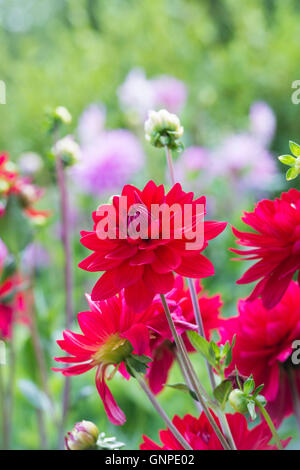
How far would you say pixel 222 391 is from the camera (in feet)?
0.60

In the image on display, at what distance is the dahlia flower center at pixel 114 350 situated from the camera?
19 cm

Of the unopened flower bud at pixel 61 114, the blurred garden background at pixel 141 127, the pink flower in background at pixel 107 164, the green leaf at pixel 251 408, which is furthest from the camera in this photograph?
the pink flower in background at pixel 107 164

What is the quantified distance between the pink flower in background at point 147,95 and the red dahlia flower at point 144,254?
69cm

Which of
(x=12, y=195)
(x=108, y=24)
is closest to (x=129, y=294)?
(x=12, y=195)

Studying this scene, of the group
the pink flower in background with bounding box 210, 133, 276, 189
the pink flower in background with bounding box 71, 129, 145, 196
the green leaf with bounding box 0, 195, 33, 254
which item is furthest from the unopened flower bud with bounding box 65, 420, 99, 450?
the pink flower in background with bounding box 210, 133, 276, 189

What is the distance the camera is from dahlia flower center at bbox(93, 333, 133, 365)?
19 cm

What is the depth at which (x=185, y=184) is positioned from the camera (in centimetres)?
94

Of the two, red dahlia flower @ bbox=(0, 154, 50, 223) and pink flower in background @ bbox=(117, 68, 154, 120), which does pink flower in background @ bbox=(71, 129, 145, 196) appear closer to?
pink flower in background @ bbox=(117, 68, 154, 120)

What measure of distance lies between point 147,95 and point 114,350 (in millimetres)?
698

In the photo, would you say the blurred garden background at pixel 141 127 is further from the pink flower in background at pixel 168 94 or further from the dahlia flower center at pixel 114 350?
the dahlia flower center at pixel 114 350

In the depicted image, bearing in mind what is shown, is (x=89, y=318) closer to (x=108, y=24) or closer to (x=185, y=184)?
(x=185, y=184)

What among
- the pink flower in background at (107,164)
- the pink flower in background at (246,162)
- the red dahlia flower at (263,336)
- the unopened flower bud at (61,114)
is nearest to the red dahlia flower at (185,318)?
the red dahlia flower at (263,336)

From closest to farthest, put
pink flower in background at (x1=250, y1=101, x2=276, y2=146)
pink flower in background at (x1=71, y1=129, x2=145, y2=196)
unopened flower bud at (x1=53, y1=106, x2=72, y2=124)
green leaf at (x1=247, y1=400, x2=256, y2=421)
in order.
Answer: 1. green leaf at (x1=247, y1=400, x2=256, y2=421)
2. unopened flower bud at (x1=53, y1=106, x2=72, y2=124)
3. pink flower in background at (x1=71, y1=129, x2=145, y2=196)
4. pink flower in background at (x1=250, y1=101, x2=276, y2=146)

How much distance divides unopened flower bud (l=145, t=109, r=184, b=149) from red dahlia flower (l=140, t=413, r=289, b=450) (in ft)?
0.35
